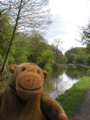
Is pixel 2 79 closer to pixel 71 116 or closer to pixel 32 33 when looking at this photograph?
pixel 32 33

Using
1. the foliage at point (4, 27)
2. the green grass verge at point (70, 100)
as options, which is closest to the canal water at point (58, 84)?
the green grass verge at point (70, 100)

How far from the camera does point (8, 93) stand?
1.56 m

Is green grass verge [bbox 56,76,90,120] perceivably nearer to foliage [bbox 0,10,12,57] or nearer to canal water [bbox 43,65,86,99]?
canal water [bbox 43,65,86,99]

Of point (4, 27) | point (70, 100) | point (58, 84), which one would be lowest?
point (58, 84)

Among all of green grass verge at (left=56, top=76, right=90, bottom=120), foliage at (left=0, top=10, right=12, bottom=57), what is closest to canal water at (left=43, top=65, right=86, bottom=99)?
green grass verge at (left=56, top=76, right=90, bottom=120)

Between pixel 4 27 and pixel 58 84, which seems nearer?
pixel 4 27

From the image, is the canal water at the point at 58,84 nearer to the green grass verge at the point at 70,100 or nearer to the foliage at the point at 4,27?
the green grass verge at the point at 70,100

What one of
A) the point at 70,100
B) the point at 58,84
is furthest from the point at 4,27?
the point at 58,84

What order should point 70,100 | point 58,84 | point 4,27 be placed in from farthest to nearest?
point 58,84 < point 4,27 < point 70,100

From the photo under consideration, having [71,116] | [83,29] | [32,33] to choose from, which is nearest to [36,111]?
[71,116]

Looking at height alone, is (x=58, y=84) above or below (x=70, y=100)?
below

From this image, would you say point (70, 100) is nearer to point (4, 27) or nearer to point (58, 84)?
point (58, 84)

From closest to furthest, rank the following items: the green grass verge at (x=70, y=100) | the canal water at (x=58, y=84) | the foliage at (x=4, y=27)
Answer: the green grass verge at (x=70, y=100) → the foliage at (x=4, y=27) → the canal water at (x=58, y=84)

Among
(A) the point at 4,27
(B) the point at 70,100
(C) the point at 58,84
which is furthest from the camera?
(C) the point at 58,84
